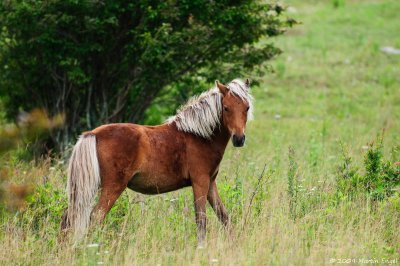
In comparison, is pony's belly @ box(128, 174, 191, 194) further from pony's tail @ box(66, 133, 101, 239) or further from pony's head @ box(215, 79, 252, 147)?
pony's head @ box(215, 79, 252, 147)

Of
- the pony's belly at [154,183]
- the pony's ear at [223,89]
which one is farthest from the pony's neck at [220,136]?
the pony's belly at [154,183]

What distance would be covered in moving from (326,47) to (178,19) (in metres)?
12.0

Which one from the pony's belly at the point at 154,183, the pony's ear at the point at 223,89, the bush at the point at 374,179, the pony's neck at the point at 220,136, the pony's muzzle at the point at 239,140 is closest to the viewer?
the pony's muzzle at the point at 239,140

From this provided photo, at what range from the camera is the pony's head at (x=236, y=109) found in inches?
272

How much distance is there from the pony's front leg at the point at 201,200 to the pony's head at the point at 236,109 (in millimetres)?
555

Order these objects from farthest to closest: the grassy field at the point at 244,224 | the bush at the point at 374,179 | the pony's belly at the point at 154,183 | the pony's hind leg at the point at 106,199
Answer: the bush at the point at 374,179 → the pony's belly at the point at 154,183 → the pony's hind leg at the point at 106,199 → the grassy field at the point at 244,224

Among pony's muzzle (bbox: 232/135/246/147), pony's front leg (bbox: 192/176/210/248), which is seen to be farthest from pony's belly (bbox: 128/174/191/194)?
pony's muzzle (bbox: 232/135/246/147)

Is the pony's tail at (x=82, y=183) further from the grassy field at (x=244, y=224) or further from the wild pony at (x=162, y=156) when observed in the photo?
the grassy field at (x=244, y=224)

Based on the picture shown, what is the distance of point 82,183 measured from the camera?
6.53 m

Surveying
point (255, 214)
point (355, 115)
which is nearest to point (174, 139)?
point (255, 214)

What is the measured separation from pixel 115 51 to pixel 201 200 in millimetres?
5749

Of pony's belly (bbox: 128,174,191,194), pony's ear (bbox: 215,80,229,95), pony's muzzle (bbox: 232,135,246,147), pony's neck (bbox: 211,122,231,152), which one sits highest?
pony's ear (bbox: 215,80,229,95)

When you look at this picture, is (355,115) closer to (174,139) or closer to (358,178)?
(358,178)

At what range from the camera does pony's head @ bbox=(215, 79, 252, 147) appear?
22.6 ft
